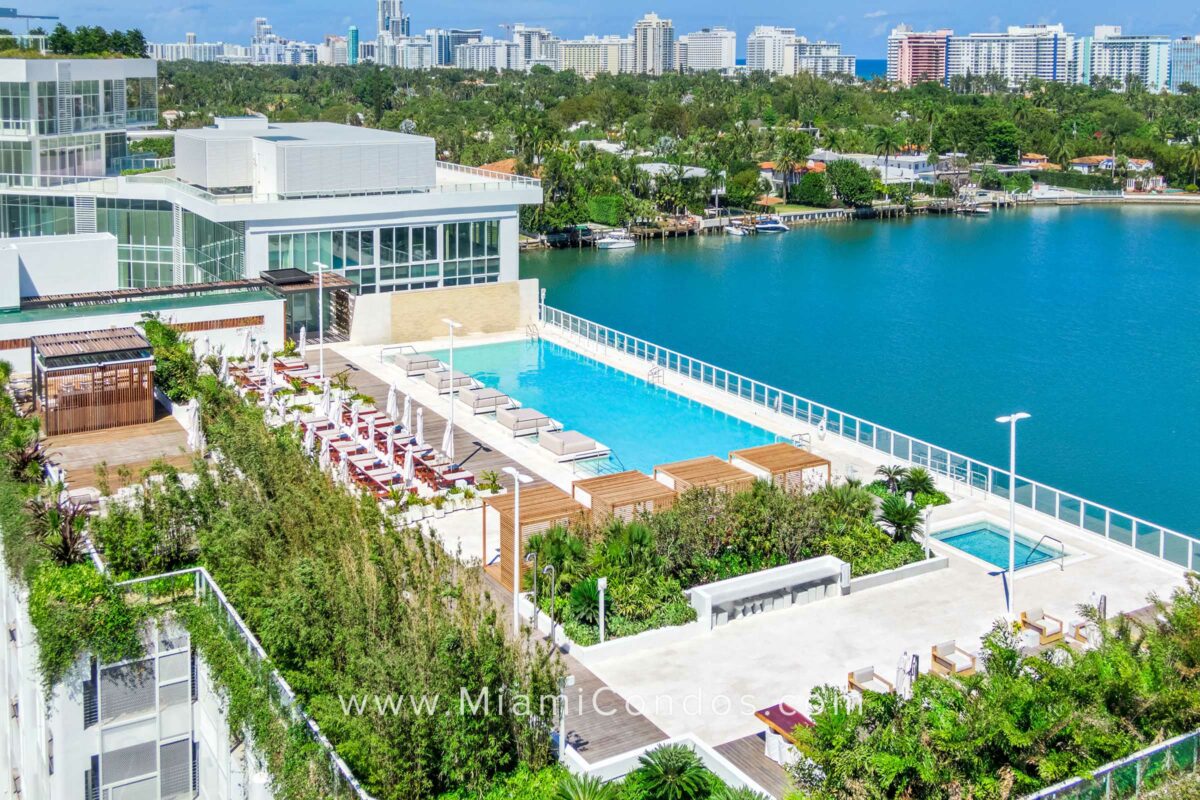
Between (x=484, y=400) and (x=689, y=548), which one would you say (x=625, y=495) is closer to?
(x=689, y=548)

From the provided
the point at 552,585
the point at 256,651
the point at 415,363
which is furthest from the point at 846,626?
the point at 415,363

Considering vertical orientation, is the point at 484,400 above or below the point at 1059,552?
above

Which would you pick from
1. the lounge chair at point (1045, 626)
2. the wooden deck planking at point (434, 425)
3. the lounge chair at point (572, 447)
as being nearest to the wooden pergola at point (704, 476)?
the wooden deck planking at point (434, 425)

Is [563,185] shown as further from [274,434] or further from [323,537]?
[323,537]

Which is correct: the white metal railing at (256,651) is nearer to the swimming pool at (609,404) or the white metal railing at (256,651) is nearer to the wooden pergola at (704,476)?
the wooden pergola at (704,476)

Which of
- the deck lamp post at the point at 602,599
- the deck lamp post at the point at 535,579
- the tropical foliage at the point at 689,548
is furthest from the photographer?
the tropical foliage at the point at 689,548

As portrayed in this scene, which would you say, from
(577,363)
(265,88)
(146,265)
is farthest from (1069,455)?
(265,88)
